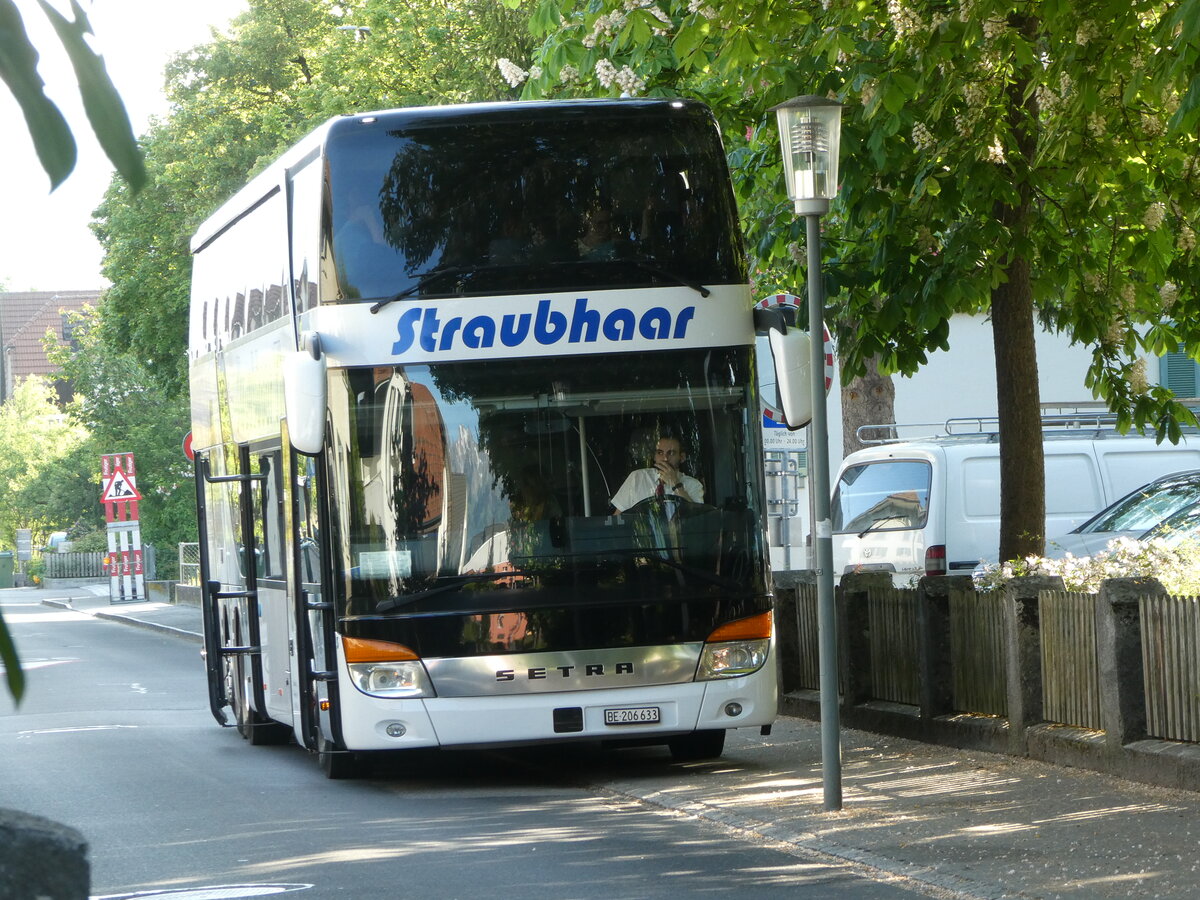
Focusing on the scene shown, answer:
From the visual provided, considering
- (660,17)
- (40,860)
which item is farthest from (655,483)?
(40,860)

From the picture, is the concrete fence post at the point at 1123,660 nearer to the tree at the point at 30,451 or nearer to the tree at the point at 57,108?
the tree at the point at 57,108

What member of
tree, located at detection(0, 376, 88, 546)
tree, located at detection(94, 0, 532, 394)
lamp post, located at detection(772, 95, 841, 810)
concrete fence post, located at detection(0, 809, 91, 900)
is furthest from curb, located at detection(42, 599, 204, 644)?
concrete fence post, located at detection(0, 809, 91, 900)

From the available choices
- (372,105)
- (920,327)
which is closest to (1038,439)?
(920,327)

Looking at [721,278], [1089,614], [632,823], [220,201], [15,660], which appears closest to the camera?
[15,660]

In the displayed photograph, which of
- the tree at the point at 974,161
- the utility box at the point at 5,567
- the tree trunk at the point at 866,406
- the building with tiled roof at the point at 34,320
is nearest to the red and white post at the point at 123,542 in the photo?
the utility box at the point at 5,567

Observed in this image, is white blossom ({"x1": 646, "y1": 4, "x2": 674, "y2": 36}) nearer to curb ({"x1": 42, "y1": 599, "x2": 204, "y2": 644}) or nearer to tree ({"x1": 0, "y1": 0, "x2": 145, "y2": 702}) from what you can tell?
tree ({"x1": 0, "y1": 0, "x2": 145, "y2": 702})

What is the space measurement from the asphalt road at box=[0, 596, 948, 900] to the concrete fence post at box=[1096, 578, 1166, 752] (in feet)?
7.13

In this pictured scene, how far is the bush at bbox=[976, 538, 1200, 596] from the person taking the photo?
1026cm

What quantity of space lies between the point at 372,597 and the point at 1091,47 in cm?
507

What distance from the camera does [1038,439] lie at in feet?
42.7

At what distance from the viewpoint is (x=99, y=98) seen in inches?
58.4

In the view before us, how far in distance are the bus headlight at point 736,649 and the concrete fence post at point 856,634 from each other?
239cm

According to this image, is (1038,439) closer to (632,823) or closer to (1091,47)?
(1091,47)

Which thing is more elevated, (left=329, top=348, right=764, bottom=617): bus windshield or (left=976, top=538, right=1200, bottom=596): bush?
(left=329, top=348, right=764, bottom=617): bus windshield
